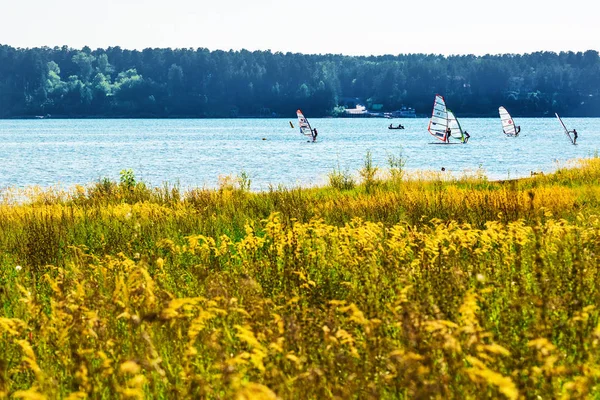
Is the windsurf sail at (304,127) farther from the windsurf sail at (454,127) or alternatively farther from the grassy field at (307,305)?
the grassy field at (307,305)

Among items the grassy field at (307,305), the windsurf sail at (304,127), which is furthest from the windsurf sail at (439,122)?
the grassy field at (307,305)

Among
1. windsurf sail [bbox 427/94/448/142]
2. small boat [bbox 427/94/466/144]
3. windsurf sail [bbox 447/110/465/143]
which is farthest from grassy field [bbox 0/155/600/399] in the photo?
windsurf sail [bbox 447/110/465/143]

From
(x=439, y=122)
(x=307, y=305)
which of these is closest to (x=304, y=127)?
(x=439, y=122)

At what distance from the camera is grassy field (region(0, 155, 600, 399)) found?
4.42m

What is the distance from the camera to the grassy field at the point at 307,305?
14.5 ft

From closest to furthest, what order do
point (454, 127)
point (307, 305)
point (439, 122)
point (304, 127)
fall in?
point (307, 305) < point (454, 127) < point (439, 122) < point (304, 127)

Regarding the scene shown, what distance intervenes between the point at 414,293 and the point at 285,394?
2.32 m

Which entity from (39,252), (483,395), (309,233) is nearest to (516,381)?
(483,395)

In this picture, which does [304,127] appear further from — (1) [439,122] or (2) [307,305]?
(2) [307,305]

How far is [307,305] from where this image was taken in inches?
289

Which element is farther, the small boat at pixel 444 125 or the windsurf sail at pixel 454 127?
the windsurf sail at pixel 454 127

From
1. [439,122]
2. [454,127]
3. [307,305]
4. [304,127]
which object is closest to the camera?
[307,305]

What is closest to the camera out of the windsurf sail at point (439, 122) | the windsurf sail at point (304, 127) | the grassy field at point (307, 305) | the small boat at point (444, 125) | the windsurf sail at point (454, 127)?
the grassy field at point (307, 305)

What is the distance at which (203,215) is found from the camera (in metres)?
15.2
